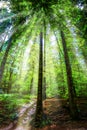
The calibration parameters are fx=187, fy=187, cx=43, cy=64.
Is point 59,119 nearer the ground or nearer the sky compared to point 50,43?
nearer the ground

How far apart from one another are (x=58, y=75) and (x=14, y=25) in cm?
871

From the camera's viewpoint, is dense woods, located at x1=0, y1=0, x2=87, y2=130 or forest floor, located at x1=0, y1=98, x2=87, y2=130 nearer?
dense woods, located at x1=0, y1=0, x2=87, y2=130

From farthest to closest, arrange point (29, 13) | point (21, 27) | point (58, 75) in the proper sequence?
point (58, 75)
point (21, 27)
point (29, 13)

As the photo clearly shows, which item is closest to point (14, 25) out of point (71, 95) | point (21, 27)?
point (21, 27)

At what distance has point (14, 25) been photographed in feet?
48.7

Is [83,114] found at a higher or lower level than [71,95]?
lower

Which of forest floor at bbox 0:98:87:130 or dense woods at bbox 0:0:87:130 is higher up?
dense woods at bbox 0:0:87:130

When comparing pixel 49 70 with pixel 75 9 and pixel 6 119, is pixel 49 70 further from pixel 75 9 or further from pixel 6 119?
pixel 75 9

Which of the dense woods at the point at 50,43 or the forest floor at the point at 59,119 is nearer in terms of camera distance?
the dense woods at the point at 50,43

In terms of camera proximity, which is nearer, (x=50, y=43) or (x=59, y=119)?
(x=59, y=119)

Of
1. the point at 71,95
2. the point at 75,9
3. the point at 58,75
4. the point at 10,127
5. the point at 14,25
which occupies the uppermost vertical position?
the point at 14,25

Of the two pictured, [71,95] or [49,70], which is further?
[49,70]

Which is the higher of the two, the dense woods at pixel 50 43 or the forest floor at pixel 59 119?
the dense woods at pixel 50 43

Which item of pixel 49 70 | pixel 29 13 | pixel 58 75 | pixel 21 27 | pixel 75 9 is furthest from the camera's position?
pixel 49 70
